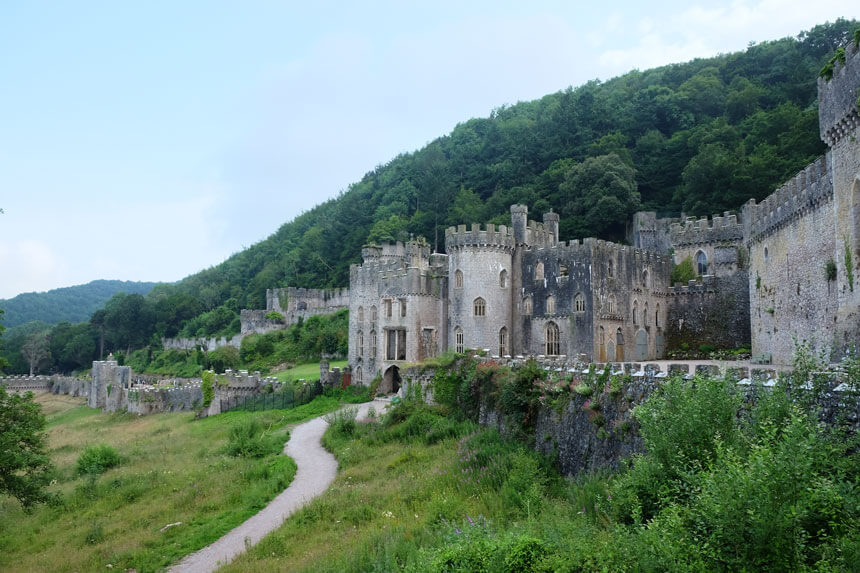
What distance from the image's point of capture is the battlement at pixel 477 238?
1499 inches

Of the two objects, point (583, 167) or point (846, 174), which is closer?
point (846, 174)

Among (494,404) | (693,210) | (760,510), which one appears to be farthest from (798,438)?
(693,210)

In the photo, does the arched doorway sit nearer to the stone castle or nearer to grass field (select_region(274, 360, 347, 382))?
the stone castle

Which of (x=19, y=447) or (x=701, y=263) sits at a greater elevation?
(x=701, y=263)

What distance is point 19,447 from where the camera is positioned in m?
17.9

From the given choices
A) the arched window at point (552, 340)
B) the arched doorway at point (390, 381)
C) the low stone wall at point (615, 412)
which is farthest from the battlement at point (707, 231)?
the low stone wall at point (615, 412)

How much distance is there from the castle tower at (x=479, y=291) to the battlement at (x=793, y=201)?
13.8 metres

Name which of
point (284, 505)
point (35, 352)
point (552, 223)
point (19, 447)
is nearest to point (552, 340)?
point (552, 223)

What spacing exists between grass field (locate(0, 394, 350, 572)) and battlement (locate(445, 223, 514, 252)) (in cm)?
1446

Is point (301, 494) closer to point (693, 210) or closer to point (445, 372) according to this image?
point (445, 372)

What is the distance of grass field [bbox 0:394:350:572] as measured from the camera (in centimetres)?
1762

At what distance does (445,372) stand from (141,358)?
75.7 m

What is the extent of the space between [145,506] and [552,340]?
23.4 meters

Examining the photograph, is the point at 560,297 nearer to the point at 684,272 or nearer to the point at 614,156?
the point at 684,272
